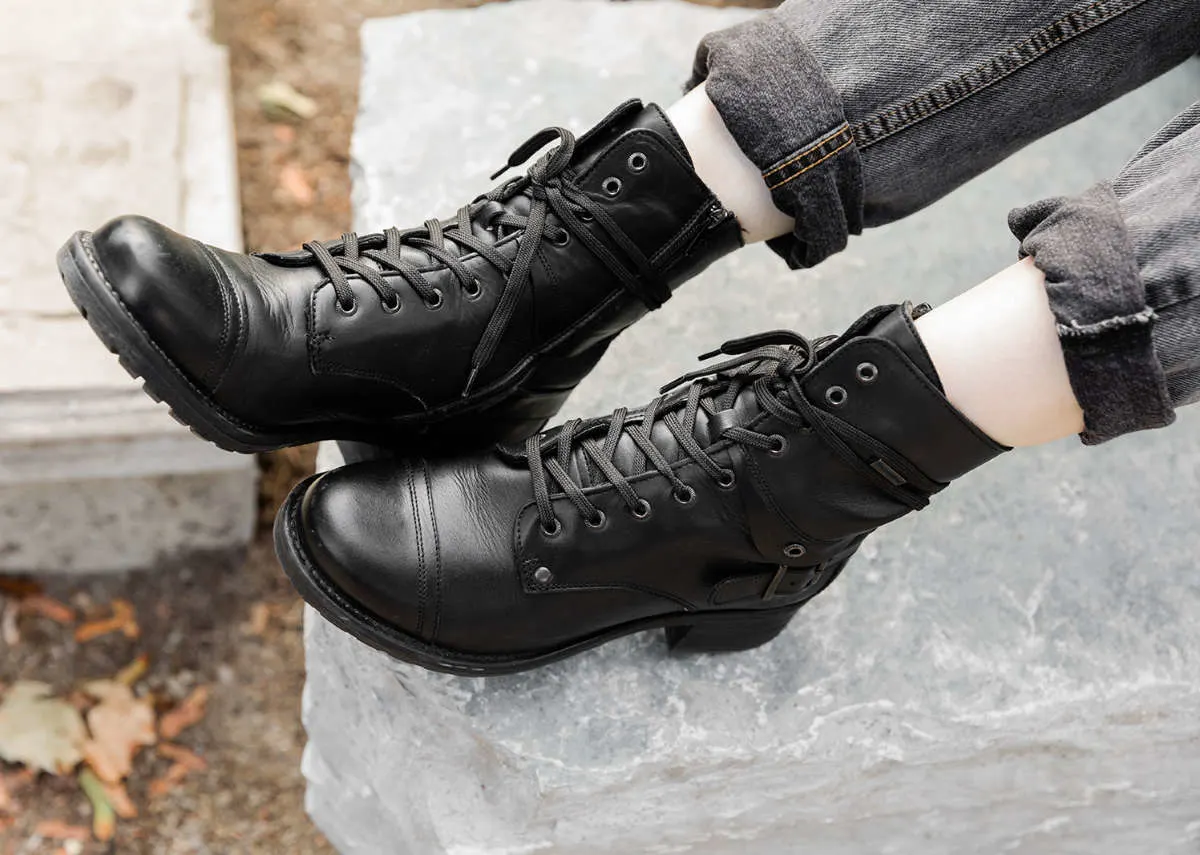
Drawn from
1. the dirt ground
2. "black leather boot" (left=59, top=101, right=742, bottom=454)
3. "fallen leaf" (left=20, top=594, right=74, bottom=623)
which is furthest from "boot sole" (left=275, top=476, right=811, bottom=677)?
"fallen leaf" (left=20, top=594, right=74, bottom=623)

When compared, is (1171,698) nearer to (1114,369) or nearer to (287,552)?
(1114,369)

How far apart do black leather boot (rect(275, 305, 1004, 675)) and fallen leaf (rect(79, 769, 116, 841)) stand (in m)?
1.07

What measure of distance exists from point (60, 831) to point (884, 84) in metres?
1.76

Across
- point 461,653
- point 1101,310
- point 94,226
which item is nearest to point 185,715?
point 94,226

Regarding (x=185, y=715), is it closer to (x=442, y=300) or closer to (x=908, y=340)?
(x=442, y=300)

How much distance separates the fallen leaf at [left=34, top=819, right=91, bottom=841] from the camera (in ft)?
6.47

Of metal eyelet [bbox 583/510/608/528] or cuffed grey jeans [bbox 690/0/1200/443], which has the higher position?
cuffed grey jeans [bbox 690/0/1200/443]

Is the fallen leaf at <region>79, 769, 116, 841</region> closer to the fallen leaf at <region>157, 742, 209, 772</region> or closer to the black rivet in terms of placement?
the fallen leaf at <region>157, 742, 209, 772</region>

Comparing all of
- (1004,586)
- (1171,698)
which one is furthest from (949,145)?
(1171,698)

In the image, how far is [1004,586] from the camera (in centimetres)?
149

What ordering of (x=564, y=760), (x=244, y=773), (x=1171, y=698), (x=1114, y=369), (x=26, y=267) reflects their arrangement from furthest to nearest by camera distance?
1. (x=244, y=773)
2. (x=26, y=267)
3. (x=1171, y=698)
4. (x=564, y=760)
5. (x=1114, y=369)

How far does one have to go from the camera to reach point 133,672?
7.01 ft

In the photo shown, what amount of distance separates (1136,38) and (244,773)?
1.78 metres

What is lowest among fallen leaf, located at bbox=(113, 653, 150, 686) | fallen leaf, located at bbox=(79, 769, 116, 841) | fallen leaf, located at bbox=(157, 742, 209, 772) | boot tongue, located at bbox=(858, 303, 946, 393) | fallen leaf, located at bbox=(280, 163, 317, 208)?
fallen leaf, located at bbox=(79, 769, 116, 841)
